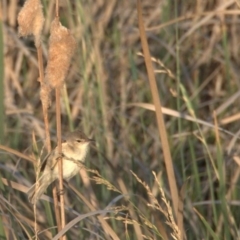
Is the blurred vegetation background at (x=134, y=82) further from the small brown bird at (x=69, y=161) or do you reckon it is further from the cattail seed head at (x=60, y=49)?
the cattail seed head at (x=60, y=49)

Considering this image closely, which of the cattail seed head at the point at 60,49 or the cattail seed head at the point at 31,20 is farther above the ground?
the cattail seed head at the point at 31,20

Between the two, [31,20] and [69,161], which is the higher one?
[31,20]

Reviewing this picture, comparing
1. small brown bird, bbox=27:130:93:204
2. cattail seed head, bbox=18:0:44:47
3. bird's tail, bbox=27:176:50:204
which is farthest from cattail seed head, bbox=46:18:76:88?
small brown bird, bbox=27:130:93:204

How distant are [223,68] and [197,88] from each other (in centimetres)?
30

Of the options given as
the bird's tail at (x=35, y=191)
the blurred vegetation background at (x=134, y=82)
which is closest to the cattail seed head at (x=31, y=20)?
the bird's tail at (x=35, y=191)

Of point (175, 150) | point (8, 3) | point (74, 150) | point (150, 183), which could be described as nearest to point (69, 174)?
point (74, 150)

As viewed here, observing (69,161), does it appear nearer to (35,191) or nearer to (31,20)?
(35,191)

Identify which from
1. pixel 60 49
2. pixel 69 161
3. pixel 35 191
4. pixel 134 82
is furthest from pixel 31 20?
pixel 134 82

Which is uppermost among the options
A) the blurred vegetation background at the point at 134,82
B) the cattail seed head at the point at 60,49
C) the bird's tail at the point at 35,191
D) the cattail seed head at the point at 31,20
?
the cattail seed head at the point at 31,20

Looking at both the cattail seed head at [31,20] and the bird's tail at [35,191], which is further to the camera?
the bird's tail at [35,191]

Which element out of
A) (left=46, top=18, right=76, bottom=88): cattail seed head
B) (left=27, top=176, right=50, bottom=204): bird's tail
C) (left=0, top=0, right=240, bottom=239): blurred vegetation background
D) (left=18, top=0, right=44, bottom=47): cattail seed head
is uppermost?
(left=18, top=0, right=44, bottom=47): cattail seed head

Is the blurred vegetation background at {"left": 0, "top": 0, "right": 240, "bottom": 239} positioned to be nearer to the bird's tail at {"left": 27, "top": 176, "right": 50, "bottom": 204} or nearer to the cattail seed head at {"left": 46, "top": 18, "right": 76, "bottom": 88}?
the bird's tail at {"left": 27, "top": 176, "right": 50, "bottom": 204}

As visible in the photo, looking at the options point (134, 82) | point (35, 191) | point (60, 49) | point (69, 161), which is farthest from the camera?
point (134, 82)

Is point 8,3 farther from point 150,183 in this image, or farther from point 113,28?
point 150,183
